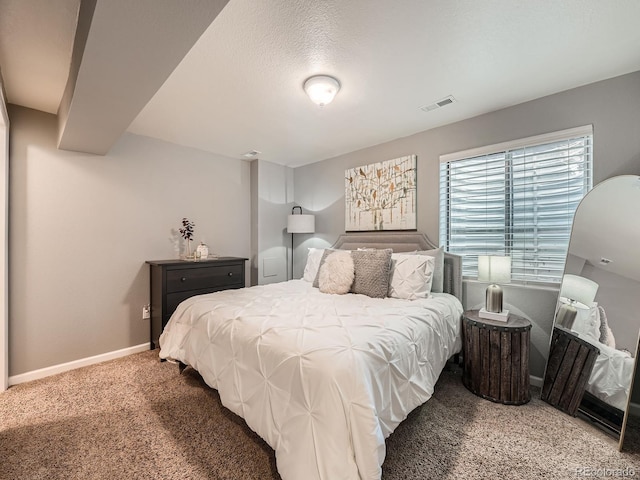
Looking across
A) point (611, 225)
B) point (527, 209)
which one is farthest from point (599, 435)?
point (527, 209)

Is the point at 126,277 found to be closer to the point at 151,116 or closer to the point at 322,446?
the point at 151,116

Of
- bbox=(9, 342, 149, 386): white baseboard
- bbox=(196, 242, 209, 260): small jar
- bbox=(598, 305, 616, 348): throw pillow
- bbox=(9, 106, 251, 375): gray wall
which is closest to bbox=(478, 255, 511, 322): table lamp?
bbox=(598, 305, 616, 348): throw pillow

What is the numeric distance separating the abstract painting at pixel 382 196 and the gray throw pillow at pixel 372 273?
A: 2.41 ft

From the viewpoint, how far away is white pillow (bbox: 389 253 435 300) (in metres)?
2.42

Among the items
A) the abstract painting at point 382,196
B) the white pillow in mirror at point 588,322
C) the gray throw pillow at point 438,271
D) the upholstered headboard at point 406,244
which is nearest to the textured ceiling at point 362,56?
the abstract painting at point 382,196

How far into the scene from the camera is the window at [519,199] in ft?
7.31

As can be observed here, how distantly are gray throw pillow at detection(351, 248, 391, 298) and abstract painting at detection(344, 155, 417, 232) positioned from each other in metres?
0.73

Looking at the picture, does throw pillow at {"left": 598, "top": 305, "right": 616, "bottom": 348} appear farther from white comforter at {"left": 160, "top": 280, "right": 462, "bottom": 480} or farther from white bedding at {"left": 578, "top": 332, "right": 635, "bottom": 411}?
white comforter at {"left": 160, "top": 280, "right": 462, "bottom": 480}

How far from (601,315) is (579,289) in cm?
21

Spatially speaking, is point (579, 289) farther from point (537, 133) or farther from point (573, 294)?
point (537, 133)

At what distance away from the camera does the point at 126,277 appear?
2.99 metres

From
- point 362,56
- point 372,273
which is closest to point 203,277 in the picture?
point 372,273

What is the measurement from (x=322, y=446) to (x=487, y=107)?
2918 mm

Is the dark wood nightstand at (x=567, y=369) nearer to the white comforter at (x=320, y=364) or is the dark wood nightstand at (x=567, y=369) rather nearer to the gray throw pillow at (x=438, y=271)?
the white comforter at (x=320, y=364)
